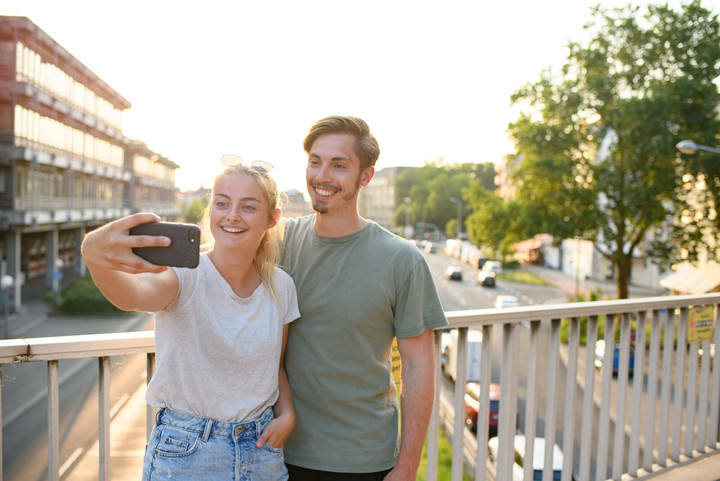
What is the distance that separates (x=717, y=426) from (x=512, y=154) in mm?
20113

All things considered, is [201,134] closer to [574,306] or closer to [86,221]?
[574,306]

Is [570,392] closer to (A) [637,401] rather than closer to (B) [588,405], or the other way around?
(B) [588,405]

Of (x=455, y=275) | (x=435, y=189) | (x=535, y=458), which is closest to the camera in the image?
(x=535, y=458)

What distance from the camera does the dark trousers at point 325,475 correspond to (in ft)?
6.28

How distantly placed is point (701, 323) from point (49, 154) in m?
27.0

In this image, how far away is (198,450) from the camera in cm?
162

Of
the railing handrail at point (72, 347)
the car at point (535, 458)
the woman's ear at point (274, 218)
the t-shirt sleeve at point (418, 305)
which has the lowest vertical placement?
the car at point (535, 458)

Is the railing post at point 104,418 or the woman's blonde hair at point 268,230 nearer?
the woman's blonde hair at point 268,230

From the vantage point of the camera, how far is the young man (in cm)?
191

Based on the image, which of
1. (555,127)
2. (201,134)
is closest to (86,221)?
(555,127)

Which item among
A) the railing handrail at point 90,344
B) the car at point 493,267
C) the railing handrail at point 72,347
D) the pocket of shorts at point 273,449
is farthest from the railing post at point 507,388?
the car at point 493,267

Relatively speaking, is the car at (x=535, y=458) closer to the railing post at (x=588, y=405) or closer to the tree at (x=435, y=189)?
the railing post at (x=588, y=405)

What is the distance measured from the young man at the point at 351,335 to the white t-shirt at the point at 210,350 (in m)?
0.25

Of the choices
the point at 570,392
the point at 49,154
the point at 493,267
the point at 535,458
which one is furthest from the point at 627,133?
the point at 493,267
